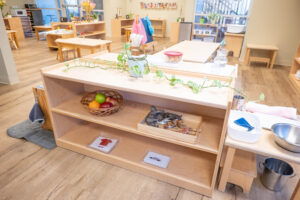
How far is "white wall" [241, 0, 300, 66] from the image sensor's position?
15.2 ft

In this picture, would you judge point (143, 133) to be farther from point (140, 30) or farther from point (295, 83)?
point (140, 30)

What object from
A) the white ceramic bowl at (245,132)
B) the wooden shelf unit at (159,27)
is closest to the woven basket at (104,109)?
the white ceramic bowl at (245,132)

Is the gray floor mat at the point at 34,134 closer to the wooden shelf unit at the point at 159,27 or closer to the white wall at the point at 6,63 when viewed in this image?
the white wall at the point at 6,63

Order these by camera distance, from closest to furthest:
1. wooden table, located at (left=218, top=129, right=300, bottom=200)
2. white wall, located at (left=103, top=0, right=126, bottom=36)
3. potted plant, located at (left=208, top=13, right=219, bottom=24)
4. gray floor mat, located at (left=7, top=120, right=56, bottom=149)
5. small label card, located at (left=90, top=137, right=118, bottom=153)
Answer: wooden table, located at (left=218, top=129, right=300, bottom=200) → small label card, located at (left=90, top=137, right=118, bottom=153) → gray floor mat, located at (left=7, top=120, right=56, bottom=149) → potted plant, located at (left=208, top=13, right=219, bottom=24) → white wall, located at (left=103, top=0, right=126, bottom=36)

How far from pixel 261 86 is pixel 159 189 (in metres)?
2.94

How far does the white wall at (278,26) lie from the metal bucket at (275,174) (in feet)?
14.1

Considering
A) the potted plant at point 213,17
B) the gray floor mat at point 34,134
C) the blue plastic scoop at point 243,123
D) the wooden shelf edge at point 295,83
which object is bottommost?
the gray floor mat at point 34,134

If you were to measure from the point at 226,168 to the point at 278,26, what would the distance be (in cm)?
476

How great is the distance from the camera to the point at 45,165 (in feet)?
5.54

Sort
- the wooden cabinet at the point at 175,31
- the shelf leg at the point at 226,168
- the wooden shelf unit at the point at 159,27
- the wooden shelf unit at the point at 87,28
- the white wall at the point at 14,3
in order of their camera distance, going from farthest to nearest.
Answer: the wooden shelf unit at the point at 159,27
the white wall at the point at 14,3
the wooden cabinet at the point at 175,31
the wooden shelf unit at the point at 87,28
the shelf leg at the point at 226,168

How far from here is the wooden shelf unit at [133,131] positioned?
142cm

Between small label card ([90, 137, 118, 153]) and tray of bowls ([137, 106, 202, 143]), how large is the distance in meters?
0.46

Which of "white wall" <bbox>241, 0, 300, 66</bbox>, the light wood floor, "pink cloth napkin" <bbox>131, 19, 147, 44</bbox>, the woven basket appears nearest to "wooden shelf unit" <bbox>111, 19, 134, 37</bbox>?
"pink cloth napkin" <bbox>131, 19, 147, 44</bbox>

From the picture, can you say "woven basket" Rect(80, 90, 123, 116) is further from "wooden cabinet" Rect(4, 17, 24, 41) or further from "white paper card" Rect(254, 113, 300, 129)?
"wooden cabinet" Rect(4, 17, 24, 41)
